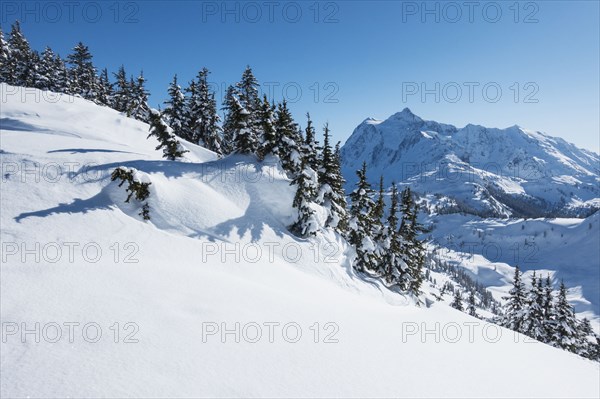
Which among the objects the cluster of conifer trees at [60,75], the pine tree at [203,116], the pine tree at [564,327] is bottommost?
the pine tree at [564,327]

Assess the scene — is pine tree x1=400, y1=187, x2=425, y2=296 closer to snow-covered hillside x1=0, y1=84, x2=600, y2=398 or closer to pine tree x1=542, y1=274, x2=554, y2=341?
snow-covered hillside x1=0, y1=84, x2=600, y2=398

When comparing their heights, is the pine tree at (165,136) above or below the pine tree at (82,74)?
below

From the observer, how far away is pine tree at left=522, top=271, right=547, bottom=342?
29734mm

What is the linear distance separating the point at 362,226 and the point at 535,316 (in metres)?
20.8

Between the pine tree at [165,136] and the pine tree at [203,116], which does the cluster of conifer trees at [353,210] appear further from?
the pine tree at [203,116]

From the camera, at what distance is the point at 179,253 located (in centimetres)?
1287

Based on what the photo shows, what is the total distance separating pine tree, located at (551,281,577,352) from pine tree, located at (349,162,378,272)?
768 inches

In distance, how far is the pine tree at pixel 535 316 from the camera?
29734 millimetres

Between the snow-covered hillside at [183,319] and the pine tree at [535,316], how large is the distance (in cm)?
1888

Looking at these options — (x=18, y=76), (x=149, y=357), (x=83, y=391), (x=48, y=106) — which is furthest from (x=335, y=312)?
(x=18, y=76)

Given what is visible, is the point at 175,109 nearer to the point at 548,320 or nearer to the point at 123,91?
the point at 123,91

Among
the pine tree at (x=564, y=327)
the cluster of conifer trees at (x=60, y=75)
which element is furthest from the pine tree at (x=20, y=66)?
the pine tree at (x=564, y=327)

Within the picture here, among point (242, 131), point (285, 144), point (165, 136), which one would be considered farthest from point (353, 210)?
point (165, 136)

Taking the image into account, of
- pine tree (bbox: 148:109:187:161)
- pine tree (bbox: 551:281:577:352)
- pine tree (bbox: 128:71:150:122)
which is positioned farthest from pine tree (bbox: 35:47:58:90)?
pine tree (bbox: 551:281:577:352)
